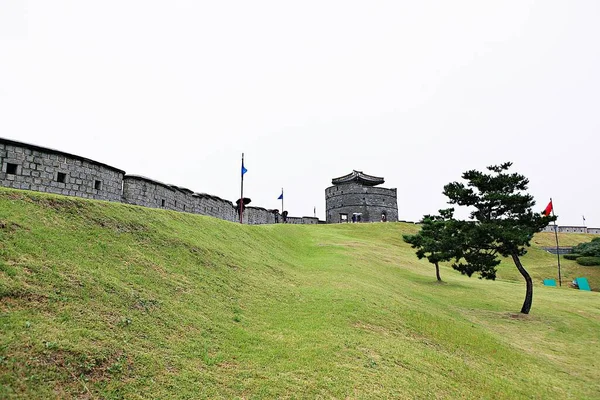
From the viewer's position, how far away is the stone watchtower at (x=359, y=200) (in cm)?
5888

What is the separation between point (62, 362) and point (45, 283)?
2.06 metres

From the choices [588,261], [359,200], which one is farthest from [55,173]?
[359,200]

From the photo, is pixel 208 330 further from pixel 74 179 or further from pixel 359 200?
pixel 359 200

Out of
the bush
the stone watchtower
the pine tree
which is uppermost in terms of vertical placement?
the stone watchtower

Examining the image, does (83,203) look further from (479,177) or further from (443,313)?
(479,177)

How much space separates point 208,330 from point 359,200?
5256cm

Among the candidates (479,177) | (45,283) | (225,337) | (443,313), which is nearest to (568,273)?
(479,177)

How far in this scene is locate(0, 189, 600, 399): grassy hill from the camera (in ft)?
17.7

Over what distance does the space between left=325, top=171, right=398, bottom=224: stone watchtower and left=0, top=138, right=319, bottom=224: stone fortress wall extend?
41.6 m

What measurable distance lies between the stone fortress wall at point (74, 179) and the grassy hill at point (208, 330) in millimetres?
2724

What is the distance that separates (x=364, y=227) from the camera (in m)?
49.5

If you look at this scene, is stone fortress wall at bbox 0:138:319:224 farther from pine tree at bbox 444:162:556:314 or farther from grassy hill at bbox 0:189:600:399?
pine tree at bbox 444:162:556:314

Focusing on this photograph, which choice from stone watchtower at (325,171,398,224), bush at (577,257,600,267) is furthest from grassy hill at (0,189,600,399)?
stone watchtower at (325,171,398,224)

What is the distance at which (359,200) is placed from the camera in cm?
5909
